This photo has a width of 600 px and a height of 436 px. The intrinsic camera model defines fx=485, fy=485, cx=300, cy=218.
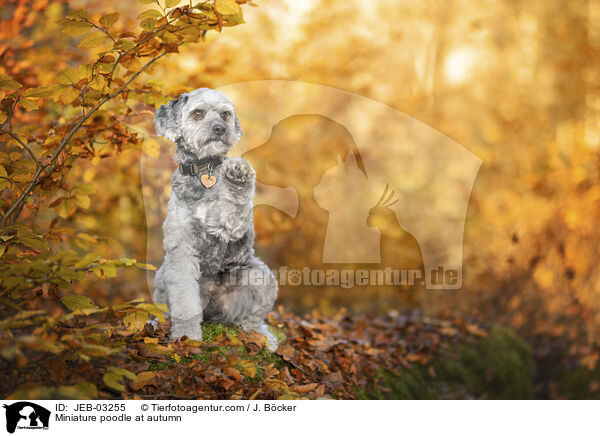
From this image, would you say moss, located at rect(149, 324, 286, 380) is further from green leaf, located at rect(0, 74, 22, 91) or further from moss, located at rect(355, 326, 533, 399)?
green leaf, located at rect(0, 74, 22, 91)

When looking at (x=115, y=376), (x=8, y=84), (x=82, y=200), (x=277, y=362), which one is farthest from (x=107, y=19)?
(x=277, y=362)

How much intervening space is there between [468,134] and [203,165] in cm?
918

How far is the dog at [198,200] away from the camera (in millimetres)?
3740

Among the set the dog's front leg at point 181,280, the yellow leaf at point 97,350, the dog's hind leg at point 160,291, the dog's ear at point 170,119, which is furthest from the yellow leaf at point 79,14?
the yellow leaf at point 97,350

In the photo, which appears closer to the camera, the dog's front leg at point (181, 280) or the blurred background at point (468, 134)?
the dog's front leg at point (181, 280)

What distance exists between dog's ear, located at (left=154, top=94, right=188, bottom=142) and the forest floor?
1493mm

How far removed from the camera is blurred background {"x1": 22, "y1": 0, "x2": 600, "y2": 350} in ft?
28.3

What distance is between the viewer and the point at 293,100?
Answer: 9.38m
